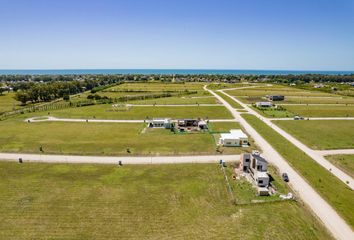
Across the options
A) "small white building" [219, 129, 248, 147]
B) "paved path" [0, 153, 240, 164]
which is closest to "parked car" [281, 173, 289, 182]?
"paved path" [0, 153, 240, 164]

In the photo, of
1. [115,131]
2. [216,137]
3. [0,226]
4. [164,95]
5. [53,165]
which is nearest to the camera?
[0,226]

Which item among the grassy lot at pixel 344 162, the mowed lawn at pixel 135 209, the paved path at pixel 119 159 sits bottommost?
the mowed lawn at pixel 135 209

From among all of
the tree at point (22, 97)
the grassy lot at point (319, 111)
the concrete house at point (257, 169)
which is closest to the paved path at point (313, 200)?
the concrete house at point (257, 169)

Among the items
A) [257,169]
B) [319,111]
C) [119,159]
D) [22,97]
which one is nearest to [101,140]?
[119,159]

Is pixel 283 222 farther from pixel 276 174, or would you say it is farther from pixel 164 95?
pixel 164 95

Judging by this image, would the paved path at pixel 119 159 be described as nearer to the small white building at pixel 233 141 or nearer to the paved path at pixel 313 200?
the small white building at pixel 233 141

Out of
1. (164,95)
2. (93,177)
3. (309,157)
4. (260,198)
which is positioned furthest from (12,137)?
(164,95)

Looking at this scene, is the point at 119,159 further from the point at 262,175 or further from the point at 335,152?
the point at 335,152
